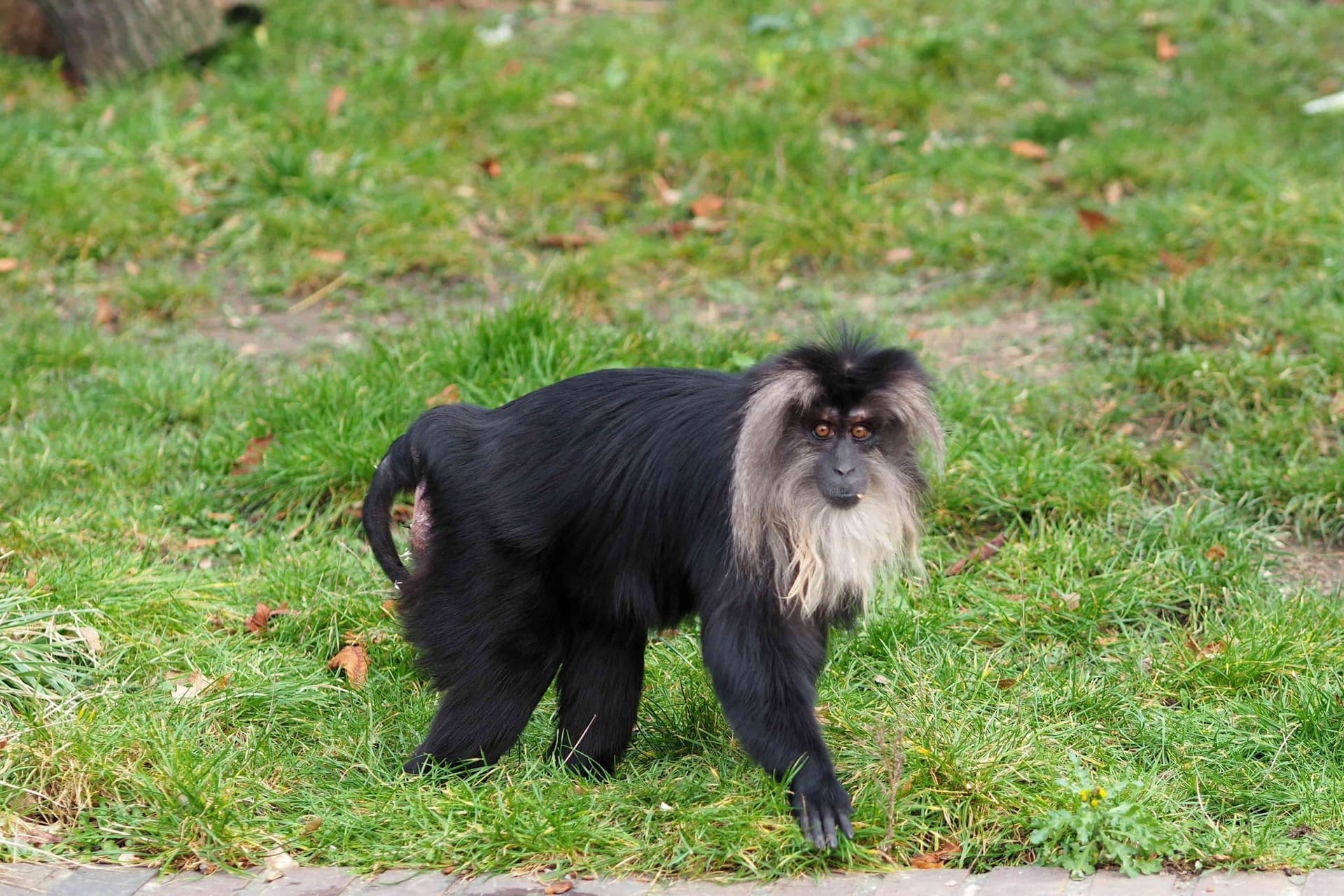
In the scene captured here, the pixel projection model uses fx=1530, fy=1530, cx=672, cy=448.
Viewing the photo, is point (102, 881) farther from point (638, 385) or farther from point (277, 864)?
point (638, 385)

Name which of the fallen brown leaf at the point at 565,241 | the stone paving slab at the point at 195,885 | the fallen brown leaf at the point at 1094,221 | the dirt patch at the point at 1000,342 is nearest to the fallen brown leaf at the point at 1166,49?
the fallen brown leaf at the point at 1094,221

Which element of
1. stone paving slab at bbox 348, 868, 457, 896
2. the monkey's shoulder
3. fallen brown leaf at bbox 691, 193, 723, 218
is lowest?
stone paving slab at bbox 348, 868, 457, 896

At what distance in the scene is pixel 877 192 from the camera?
783cm

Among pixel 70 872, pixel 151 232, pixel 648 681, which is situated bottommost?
pixel 648 681

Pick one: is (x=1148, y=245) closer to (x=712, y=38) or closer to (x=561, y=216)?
(x=561, y=216)

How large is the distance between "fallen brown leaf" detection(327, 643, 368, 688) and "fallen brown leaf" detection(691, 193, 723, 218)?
3.52 meters

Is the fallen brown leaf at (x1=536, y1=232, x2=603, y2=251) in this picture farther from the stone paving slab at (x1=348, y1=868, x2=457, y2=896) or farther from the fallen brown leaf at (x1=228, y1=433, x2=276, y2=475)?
the stone paving slab at (x1=348, y1=868, x2=457, y2=896)

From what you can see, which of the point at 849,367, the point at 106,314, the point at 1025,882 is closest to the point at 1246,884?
the point at 1025,882

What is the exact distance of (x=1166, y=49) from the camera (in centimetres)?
923

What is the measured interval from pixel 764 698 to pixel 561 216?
4709 mm

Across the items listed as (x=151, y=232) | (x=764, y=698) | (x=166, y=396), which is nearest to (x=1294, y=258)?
(x=764, y=698)

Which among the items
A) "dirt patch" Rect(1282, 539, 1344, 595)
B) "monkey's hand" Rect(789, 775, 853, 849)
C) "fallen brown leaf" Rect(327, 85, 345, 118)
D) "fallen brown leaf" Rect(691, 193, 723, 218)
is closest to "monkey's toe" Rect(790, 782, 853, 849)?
"monkey's hand" Rect(789, 775, 853, 849)

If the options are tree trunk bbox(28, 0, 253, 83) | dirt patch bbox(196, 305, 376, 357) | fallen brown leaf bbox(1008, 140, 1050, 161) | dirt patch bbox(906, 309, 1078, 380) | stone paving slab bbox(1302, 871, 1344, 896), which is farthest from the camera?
tree trunk bbox(28, 0, 253, 83)

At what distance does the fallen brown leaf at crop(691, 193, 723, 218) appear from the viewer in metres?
7.76
